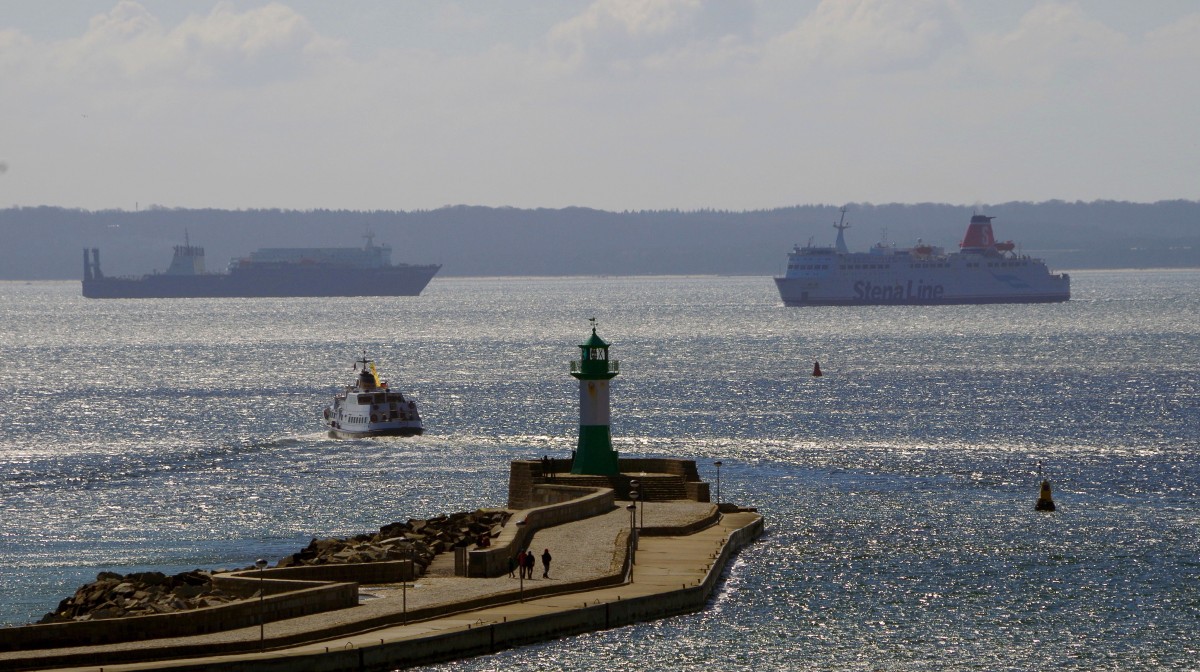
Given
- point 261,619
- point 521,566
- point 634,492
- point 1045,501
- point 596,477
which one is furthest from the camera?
point 1045,501

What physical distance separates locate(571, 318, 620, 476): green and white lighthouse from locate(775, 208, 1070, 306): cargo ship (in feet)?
474

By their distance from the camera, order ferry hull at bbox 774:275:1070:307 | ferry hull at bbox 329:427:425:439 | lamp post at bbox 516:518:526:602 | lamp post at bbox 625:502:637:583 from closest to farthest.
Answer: lamp post at bbox 516:518:526:602, lamp post at bbox 625:502:637:583, ferry hull at bbox 329:427:425:439, ferry hull at bbox 774:275:1070:307

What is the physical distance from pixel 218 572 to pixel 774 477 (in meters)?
21.3

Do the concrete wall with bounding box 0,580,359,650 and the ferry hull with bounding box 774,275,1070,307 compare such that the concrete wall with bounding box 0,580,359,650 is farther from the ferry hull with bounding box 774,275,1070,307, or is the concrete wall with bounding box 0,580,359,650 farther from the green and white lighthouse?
the ferry hull with bounding box 774,275,1070,307

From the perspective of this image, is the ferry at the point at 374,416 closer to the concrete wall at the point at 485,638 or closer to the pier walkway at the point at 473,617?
the pier walkway at the point at 473,617

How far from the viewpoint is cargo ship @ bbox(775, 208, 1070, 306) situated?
594ft

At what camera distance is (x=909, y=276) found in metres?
183

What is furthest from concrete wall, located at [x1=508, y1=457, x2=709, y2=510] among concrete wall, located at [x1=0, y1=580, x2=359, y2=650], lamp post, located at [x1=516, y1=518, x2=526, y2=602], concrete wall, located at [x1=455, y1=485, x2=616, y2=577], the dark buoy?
concrete wall, located at [x1=0, y1=580, x2=359, y2=650]

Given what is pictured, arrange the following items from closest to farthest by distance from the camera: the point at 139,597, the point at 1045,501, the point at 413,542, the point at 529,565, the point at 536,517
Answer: the point at 139,597, the point at 529,565, the point at 413,542, the point at 536,517, the point at 1045,501

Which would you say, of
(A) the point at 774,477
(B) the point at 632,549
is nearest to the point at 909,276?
(A) the point at 774,477

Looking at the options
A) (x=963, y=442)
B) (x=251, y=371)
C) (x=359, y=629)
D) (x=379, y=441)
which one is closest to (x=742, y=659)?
(x=359, y=629)

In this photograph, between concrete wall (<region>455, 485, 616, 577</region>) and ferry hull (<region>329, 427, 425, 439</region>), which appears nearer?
concrete wall (<region>455, 485, 616, 577</region>)

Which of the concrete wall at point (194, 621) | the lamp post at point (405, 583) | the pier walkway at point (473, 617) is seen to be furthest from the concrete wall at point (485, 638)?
the concrete wall at point (194, 621)

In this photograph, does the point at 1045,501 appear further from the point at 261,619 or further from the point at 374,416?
the point at 374,416
